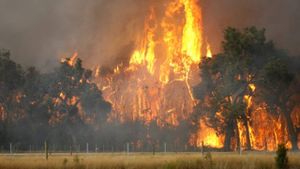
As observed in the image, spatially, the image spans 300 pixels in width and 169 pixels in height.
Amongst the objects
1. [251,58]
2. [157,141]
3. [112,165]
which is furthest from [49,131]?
[112,165]

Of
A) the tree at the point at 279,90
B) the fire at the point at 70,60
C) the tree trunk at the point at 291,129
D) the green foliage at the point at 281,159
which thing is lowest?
the green foliage at the point at 281,159

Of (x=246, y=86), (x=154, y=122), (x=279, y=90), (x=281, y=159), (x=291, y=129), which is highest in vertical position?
(x=246, y=86)

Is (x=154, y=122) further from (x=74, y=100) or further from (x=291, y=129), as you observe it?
(x=291, y=129)

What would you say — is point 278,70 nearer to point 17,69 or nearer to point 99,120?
point 99,120

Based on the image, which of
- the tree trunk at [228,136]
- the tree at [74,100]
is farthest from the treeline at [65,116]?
the tree trunk at [228,136]

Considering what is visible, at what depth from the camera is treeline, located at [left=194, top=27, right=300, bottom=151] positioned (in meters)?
63.5

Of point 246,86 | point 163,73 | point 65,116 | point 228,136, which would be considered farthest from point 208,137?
point 65,116

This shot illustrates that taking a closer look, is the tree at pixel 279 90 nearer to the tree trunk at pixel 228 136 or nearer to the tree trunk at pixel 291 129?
the tree trunk at pixel 291 129

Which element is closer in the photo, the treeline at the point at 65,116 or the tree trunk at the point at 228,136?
the tree trunk at the point at 228,136

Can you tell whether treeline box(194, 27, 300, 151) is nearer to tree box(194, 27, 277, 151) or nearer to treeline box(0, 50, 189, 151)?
tree box(194, 27, 277, 151)

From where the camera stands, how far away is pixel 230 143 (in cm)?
6825

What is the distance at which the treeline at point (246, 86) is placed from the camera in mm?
63531

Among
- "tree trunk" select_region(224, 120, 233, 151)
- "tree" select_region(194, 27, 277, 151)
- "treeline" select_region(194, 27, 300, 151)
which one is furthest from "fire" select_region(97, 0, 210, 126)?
"tree trunk" select_region(224, 120, 233, 151)

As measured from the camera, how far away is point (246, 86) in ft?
214
